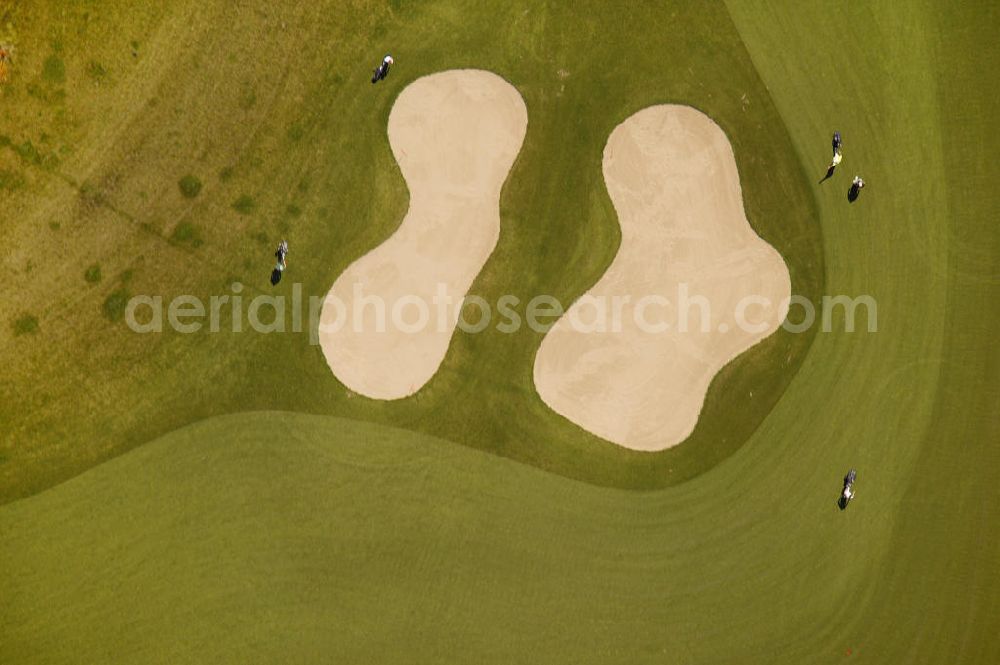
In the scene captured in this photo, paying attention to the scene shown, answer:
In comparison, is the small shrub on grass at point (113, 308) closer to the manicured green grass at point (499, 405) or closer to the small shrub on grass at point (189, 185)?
the manicured green grass at point (499, 405)

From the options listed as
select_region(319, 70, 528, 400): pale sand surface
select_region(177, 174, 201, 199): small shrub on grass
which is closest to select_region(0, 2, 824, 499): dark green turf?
select_region(177, 174, 201, 199): small shrub on grass

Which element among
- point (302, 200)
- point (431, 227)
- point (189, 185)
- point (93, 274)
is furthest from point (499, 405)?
point (93, 274)

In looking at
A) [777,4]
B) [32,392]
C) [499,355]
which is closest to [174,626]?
[32,392]

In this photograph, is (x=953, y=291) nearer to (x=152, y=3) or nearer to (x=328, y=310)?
(x=328, y=310)

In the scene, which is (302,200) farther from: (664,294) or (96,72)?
(664,294)

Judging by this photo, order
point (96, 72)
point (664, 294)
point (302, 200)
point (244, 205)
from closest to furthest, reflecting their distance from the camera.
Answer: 1. point (96, 72)
2. point (244, 205)
3. point (302, 200)
4. point (664, 294)

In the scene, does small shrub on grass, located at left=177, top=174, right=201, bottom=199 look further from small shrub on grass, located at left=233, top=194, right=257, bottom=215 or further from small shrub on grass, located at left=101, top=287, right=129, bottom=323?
small shrub on grass, located at left=101, top=287, right=129, bottom=323
